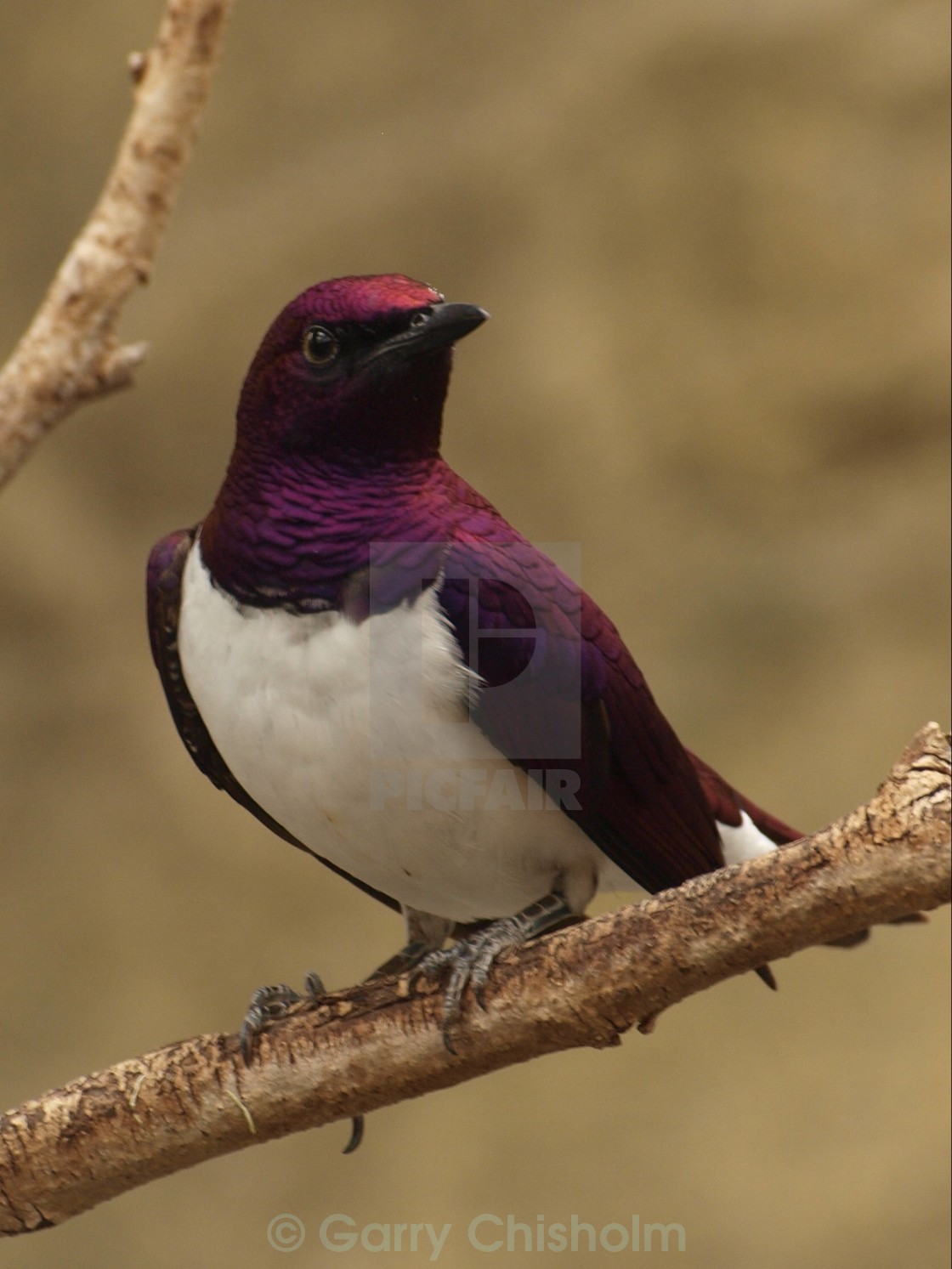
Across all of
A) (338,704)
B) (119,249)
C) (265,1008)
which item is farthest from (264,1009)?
(119,249)

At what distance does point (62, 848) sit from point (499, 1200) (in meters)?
1.48

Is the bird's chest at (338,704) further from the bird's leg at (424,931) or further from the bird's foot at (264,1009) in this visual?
the bird's leg at (424,931)

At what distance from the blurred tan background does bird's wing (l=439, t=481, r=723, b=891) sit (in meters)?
2.09

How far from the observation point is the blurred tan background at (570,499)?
Result: 158 inches

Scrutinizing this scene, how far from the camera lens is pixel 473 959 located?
1.96 meters

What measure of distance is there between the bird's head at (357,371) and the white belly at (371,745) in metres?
0.22

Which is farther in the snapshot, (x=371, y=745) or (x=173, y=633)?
(x=173, y=633)

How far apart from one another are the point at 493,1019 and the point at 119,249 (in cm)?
101

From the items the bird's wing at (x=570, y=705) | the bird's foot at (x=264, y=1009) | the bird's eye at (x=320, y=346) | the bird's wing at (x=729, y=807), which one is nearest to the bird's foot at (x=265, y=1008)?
the bird's foot at (x=264, y=1009)

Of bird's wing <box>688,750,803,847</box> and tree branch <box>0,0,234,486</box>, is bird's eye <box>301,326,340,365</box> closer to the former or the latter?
tree branch <box>0,0,234,486</box>

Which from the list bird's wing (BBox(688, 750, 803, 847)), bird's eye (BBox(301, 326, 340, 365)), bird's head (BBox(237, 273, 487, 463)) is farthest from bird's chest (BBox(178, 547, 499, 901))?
bird's wing (BBox(688, 750, 803, 847))

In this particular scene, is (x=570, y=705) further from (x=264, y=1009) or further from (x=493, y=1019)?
(x=264, y=1009)

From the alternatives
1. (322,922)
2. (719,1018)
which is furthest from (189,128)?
(719,1018)

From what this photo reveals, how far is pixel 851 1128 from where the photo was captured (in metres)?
4.04
